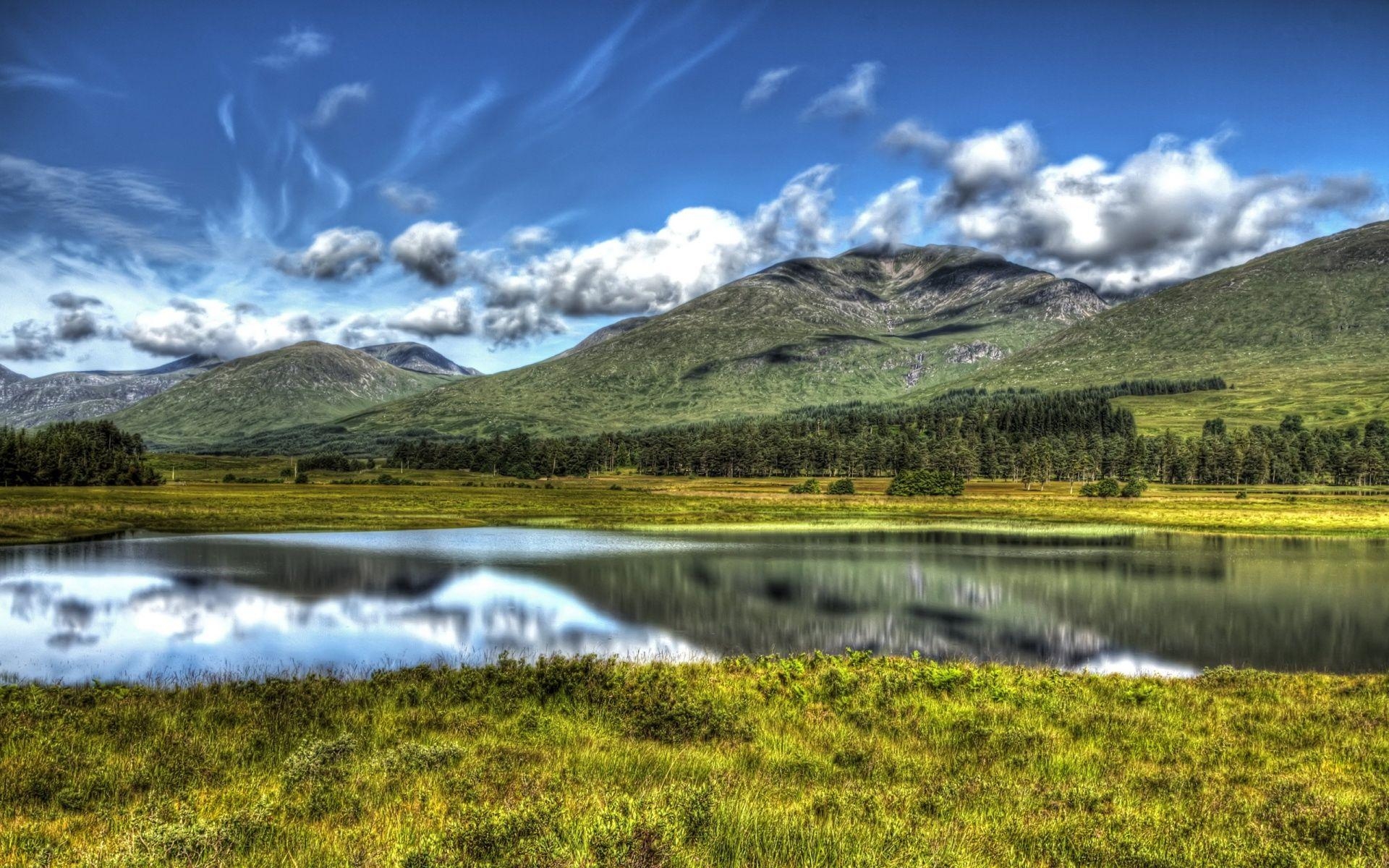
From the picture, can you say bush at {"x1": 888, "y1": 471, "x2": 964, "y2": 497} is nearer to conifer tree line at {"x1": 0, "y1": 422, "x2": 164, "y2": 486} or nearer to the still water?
the still water

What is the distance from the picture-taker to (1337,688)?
20.7m

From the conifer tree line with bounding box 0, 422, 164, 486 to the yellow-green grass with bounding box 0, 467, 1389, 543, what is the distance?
9200mm

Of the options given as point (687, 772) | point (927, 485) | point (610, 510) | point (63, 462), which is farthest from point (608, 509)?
point (63, 462)

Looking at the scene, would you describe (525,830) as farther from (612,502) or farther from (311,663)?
(612,502)

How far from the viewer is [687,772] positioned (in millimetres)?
12047

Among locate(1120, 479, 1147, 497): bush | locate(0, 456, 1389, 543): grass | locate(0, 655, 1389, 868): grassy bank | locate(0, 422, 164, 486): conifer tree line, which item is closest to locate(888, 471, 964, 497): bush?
locate(0, 456, 1389, 543): grass

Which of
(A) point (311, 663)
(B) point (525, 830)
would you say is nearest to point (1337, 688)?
(B) point (525, 830)

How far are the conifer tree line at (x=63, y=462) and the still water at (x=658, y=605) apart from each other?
91.8 metres

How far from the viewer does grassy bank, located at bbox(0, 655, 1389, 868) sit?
8430 millimetres

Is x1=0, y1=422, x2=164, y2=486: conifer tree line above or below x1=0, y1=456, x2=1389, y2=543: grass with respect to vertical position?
above

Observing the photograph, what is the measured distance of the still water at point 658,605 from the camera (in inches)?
1134

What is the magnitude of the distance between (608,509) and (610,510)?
3.23 ft

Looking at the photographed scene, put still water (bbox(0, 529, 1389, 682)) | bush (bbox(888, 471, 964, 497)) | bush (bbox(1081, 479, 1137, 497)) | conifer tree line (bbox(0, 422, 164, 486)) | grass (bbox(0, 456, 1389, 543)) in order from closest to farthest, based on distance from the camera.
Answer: still water (bbox(0, 529, 1389, 682)) < grass (bbox(0, 456, 1389, 543)) < conifer tree line (bbox(0, 422, 164, 486)) < bush (bbox(888, 471, 964, 497)) < bush (bbox(1081, 479, 1137, 497))

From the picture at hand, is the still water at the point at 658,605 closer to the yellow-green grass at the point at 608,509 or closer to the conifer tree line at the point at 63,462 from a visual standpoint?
the yellow-green grass at the point at 608,509
